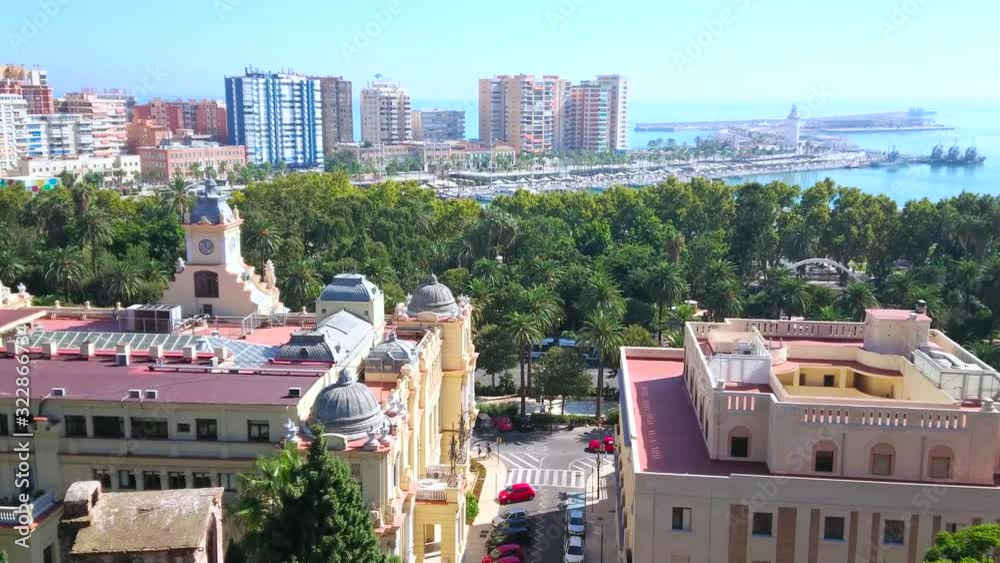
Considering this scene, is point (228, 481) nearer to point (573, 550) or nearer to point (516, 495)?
point (573, 550)

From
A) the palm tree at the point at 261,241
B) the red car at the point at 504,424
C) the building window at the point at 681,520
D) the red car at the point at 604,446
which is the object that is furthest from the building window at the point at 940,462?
the palm tree at the point at 261,241

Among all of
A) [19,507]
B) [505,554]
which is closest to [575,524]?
[505,554]

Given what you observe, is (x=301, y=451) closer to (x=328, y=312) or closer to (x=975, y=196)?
(x=328, y=312)

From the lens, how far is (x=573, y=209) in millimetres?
132375

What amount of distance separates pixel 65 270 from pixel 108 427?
5537 cm

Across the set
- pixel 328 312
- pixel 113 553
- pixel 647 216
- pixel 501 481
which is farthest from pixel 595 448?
pixel 647 216

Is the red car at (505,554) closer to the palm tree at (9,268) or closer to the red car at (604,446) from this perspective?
the red car at (604,446)

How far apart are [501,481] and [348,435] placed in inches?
934

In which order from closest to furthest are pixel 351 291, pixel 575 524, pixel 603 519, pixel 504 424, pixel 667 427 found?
pixel 667 427
pixel 575 524
pixel 351 291
pixel 603 519
pixel 504 424

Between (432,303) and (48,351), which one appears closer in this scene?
(48,351)

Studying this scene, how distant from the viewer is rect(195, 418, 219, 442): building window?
115ft

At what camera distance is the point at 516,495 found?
52250 mm

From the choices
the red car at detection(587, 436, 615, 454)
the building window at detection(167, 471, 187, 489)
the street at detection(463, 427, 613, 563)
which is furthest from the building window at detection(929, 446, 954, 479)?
the red car at detection(587, 436, 615, 454)

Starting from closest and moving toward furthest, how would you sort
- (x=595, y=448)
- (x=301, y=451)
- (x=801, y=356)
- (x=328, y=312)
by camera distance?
(x=301, y=451) < (x=801, y=356) < (x=328, y=312) < (x=595, y=448)
